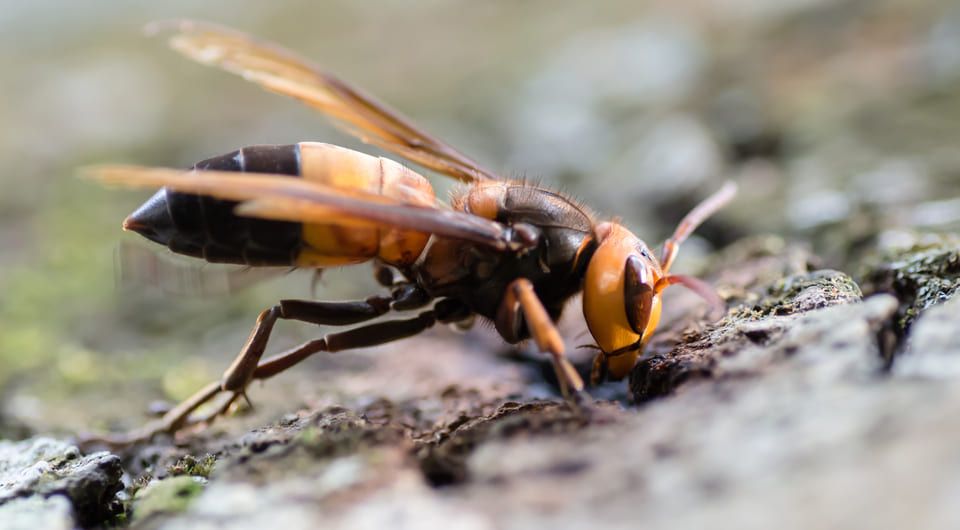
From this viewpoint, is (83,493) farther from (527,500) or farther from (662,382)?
(662,382)

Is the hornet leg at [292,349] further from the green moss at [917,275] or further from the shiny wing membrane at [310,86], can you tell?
the green moss at [917,275]

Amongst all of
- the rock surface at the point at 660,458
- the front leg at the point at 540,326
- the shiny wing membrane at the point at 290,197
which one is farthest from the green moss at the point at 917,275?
the shiny wing membrane at the point at 290,197

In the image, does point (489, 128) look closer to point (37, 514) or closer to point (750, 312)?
point (750, 312)

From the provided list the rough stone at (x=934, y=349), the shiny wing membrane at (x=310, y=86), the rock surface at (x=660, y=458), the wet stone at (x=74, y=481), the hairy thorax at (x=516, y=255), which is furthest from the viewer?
the shiny wing membrane at (x=310, y=86)

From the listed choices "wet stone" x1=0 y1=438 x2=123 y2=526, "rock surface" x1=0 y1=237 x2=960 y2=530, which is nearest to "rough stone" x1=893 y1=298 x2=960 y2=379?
"rock surface" x1=0 y1=237 x2=960 y2=530

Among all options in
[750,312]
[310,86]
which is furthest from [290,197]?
[750,312]

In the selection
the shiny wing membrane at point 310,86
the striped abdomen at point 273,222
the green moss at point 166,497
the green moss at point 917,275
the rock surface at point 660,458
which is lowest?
the green moss at point 166,497

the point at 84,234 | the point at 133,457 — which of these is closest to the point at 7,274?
the point at 84,234
